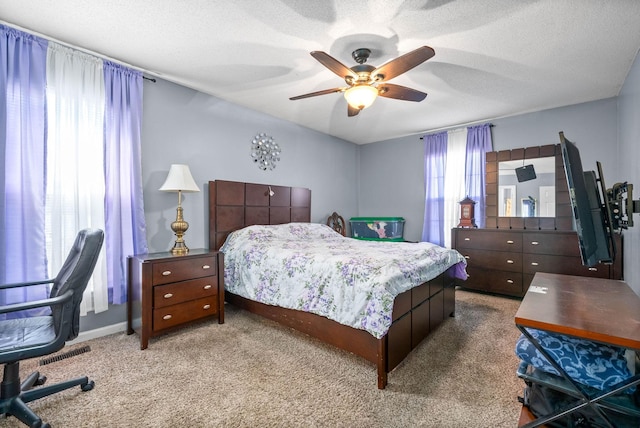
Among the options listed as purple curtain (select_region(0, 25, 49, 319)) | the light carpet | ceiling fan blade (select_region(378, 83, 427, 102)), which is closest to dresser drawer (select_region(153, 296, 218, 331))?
the light carpet

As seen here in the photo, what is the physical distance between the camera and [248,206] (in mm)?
3863

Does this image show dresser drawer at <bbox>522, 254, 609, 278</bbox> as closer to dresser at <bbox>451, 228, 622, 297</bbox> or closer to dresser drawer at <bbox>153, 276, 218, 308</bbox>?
dresser at <bbox>451, 228, 622, 297</bbox>

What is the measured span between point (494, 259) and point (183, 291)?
386cm

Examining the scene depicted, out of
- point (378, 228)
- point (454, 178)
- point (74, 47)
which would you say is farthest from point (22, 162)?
point (454, 178)

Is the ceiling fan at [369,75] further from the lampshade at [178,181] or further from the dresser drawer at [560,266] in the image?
the dresser drawer at [560,266]

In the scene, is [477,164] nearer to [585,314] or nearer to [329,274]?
[329,274]

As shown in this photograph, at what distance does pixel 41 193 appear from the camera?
2338mm

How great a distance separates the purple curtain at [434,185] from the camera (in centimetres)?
485

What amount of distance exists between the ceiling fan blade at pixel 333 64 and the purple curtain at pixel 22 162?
2.24 m

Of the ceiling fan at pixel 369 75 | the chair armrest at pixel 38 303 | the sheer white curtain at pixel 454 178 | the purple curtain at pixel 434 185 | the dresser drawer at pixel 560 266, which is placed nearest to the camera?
the chair armrest at pixel 38 303

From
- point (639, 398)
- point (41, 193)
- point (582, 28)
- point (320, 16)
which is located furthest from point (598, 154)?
point (41, 193)

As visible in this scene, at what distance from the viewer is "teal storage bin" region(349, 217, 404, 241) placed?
207 inches

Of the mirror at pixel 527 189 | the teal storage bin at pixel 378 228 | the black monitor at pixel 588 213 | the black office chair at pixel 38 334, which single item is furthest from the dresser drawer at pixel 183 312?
the mirror at pixel 527 189

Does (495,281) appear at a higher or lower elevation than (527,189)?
lower
